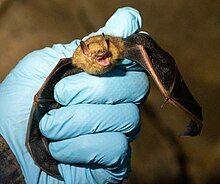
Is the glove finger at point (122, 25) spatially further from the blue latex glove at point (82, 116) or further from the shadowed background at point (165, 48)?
the shadowed background at point (165, 48)

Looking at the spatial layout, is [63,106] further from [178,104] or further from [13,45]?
[13,45]

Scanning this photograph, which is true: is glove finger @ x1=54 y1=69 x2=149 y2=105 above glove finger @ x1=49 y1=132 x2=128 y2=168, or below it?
above

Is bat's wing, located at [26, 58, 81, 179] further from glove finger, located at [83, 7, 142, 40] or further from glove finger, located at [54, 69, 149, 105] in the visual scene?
glove finger, located at [83, 7, 142, 40]

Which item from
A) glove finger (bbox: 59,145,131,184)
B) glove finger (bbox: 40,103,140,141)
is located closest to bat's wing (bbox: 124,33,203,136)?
glove finger (bbox: 40,103,140,141)

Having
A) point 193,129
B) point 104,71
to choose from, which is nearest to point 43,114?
point 104,71

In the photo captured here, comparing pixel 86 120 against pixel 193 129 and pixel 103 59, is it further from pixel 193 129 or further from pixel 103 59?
pixel 193 129

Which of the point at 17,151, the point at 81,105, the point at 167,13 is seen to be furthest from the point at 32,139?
the point at 167,13

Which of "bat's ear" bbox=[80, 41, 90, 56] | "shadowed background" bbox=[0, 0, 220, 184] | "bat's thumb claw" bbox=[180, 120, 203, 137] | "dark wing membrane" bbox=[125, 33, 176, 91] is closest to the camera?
"bat's ear" bbox=[80, 41, 90, 56]
